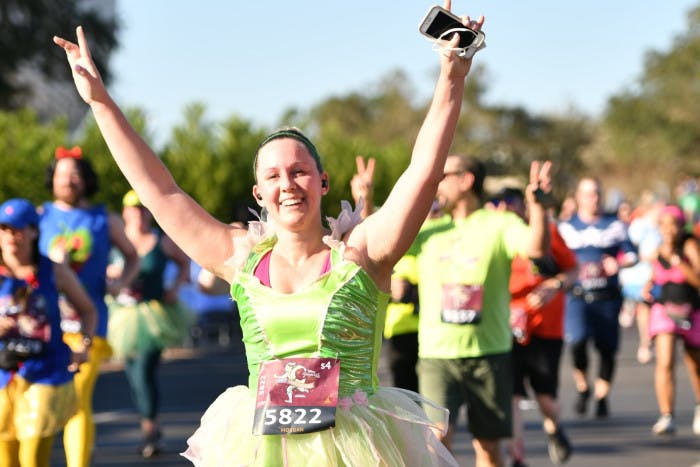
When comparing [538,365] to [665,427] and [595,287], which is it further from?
[595,287]

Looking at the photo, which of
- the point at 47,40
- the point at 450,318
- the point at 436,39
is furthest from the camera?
the point at 47,40

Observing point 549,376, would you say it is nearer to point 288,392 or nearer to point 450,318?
point 450,318

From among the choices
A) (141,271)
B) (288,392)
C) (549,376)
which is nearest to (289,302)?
(288,392)

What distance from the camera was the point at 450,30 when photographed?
3.83m

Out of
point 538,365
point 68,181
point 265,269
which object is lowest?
point 538,365

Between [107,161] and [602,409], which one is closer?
[602,409]

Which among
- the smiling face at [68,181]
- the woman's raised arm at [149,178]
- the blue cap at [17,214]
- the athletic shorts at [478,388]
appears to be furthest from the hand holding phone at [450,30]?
the smiling face at [68,181]

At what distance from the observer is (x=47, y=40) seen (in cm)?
3712

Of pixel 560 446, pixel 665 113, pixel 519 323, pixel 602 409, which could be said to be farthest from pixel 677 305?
pixel 665 113

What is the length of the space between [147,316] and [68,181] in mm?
2782

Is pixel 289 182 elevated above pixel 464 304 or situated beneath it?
elevated above

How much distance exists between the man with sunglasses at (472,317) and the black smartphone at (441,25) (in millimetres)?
3637

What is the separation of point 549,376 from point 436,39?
6562 mm

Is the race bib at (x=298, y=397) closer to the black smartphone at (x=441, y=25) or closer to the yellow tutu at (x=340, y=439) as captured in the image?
the yellow tutu at (x=340, y=439)
